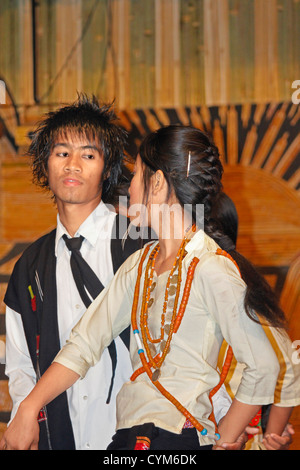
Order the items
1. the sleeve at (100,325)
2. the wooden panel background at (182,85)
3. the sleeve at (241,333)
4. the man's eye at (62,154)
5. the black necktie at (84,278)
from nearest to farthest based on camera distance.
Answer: the sleeve at (241,333)
the sleeve at (100,325)
the black necktie at (84,278)
the man's eye at (62,154)
the wooden panel background at (182,85)

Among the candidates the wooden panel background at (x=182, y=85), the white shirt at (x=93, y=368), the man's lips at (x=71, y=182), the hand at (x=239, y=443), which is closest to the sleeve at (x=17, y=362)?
the white shirt at (x=93, y=368)

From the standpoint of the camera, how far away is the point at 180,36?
10.9 ft

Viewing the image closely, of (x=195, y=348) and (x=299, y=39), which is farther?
(x=299, y=39)

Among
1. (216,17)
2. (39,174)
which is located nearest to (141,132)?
(216,17)

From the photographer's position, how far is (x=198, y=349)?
149 centimetres

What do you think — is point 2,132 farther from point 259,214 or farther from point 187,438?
point 187,438

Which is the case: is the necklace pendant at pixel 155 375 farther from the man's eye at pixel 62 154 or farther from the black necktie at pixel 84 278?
the man's eye at pixel 62 154

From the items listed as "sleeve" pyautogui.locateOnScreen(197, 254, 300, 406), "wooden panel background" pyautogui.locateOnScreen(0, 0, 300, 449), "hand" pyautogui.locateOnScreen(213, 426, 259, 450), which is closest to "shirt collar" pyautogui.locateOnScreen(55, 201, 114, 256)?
"sleeve" pyautogui.locateOnScreen(197, 254, 300, 406)

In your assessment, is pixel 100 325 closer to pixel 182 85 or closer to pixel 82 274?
pixel 82 274

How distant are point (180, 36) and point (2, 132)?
44.3 inches

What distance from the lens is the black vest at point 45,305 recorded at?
1823 millimetres

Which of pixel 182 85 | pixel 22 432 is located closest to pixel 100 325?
pixel 22 432

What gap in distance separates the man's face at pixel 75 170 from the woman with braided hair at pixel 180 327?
311mm

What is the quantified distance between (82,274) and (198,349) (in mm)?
557
